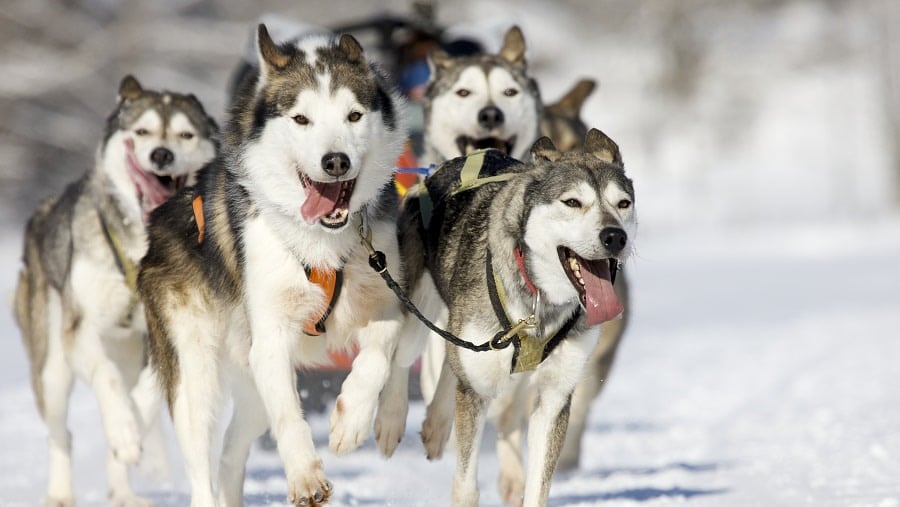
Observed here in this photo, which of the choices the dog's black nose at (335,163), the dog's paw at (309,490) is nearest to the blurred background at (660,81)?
the dog's black nose at (335,163)

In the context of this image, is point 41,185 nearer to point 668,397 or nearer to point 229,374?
point 668,397

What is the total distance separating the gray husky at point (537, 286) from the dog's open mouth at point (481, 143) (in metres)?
1.31

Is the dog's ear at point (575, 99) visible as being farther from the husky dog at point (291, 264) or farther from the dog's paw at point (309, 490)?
the dog's paw at point (309, 490)

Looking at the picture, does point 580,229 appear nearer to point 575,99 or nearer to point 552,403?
point 552,403

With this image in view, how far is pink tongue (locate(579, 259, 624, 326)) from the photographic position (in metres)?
3.23

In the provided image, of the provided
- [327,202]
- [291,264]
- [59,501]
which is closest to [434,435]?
[291,264]

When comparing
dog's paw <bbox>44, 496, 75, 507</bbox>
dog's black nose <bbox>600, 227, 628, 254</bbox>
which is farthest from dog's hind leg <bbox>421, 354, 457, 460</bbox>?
dog's paw <bbox>44, 496, 75, 507</bbox>

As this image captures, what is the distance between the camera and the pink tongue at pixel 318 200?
3.47 m

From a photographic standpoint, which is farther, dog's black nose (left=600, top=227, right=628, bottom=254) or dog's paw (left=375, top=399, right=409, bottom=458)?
dog's paw (left=375, top=399, right=409, bottom=458)

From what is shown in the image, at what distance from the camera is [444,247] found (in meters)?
3.94

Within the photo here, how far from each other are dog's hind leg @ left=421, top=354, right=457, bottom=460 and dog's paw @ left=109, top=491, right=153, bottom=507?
1.24 metres

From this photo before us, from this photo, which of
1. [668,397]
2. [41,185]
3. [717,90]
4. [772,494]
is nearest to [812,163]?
[717,90]

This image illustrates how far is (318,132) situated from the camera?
3381mm

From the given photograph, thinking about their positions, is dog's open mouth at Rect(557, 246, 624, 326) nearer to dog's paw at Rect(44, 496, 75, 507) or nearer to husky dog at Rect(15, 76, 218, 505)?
husky dog at Rect(15, 76, 218, 505)
